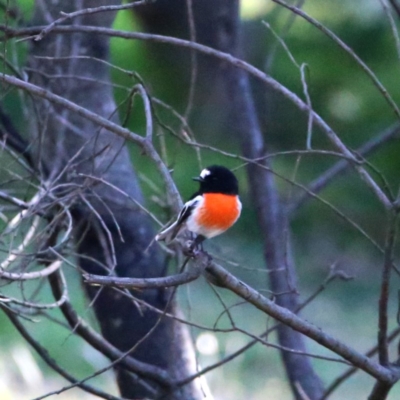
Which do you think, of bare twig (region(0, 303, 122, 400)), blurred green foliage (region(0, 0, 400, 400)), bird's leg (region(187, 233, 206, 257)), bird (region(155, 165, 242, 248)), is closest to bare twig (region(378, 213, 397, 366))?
bird's leg (region(187, 233, 206, 257))

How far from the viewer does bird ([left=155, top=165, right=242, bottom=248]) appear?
8.06 ft

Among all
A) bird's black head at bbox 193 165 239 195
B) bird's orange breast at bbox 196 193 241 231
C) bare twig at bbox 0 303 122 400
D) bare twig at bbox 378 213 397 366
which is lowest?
bare twig at bbox 378 213 397 366

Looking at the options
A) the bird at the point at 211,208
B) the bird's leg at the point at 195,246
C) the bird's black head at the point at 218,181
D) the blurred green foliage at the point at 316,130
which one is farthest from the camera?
the blurred green foliage at the point at 316,130

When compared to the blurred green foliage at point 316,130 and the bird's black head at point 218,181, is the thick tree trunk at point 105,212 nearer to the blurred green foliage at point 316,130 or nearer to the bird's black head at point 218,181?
the bird's black head at point 218,181

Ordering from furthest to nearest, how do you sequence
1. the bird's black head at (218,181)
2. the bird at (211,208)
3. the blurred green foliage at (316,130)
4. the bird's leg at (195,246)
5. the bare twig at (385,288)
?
the blurred green foliage at (316,130) → the bird's black head at (218,181) → the bird at (211,208) → the bird's leg at (195,246) → the bare twig at (385,288)

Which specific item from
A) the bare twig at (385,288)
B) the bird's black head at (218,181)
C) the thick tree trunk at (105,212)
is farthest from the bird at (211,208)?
the bare twig at (385,288)

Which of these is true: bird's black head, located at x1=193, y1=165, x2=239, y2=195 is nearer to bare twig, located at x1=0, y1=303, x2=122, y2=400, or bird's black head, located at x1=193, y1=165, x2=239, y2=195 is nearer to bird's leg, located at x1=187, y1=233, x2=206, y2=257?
bird's leg, located at x1=187, y1=233, x2=206, y2=257

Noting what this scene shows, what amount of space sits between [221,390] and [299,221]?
3.68 m

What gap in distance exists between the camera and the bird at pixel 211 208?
96.7 inches

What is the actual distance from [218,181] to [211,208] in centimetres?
16

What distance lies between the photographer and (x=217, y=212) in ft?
8.37

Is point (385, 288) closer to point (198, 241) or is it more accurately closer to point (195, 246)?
point (195, 246)

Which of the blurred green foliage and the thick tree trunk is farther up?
the blurred green foliage

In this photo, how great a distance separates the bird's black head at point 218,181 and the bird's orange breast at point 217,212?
0.04 m
